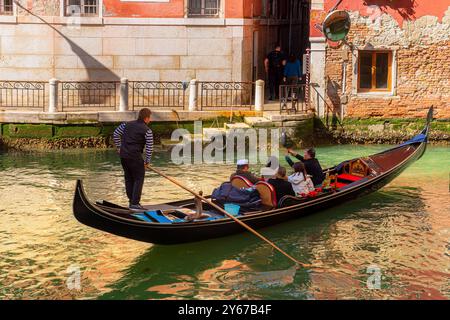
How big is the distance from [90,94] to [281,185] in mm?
6795

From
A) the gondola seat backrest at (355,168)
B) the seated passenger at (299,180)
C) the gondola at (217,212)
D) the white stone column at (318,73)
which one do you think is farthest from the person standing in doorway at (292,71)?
the seated passenger at (299,180)

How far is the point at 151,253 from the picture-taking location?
9906 millimetres

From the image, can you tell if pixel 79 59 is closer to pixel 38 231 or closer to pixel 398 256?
pixel 38 231

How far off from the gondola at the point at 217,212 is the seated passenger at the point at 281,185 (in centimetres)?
8

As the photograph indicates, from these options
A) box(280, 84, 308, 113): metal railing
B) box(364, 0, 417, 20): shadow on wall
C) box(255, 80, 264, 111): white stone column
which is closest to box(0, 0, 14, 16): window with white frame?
box(255, 80, 264, 111): white stone column

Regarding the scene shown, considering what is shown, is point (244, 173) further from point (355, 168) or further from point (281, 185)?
point (355, 168)

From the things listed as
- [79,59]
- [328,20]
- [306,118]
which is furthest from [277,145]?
[79,59]

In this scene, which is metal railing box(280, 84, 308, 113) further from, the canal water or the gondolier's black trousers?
the gondolier's black trousers

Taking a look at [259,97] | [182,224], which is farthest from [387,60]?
[182,224]

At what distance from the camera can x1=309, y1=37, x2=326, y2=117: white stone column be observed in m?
16.6

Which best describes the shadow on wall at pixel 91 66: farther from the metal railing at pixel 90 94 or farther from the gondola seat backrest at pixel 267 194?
the gondola seat backrest at pixel 267 194
